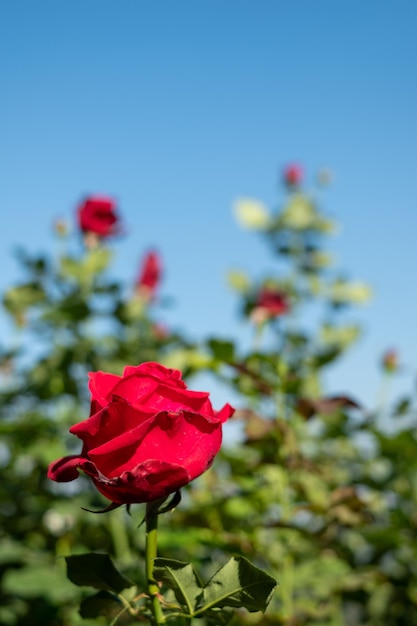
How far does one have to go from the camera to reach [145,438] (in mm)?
614

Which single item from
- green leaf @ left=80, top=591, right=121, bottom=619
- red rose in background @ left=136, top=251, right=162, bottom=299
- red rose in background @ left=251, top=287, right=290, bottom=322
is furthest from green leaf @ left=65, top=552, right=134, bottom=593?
red rose in background @ left=136, top=251, right=162, bottom=299

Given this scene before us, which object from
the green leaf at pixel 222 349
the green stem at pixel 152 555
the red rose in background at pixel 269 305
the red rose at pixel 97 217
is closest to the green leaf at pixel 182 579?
the green stem at pixel 152 555

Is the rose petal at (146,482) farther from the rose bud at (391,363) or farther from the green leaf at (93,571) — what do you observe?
the rose bud at (391,363)

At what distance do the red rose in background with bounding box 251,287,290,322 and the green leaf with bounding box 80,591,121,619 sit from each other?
163 centimetres

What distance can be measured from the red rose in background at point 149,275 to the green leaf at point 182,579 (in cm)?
247

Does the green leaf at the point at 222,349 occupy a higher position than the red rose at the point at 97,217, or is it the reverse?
the red rose at the point at 97,217

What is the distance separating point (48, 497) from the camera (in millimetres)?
2041

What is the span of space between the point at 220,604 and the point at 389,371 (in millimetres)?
2431

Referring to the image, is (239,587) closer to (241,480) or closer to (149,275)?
(241,480)

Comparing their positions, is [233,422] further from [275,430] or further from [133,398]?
[133,398]

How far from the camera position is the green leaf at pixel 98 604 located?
725mm

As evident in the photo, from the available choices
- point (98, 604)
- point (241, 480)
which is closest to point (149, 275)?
point (241, 480)

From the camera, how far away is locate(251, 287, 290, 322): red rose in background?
2346 mm

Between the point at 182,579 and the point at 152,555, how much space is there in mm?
33
